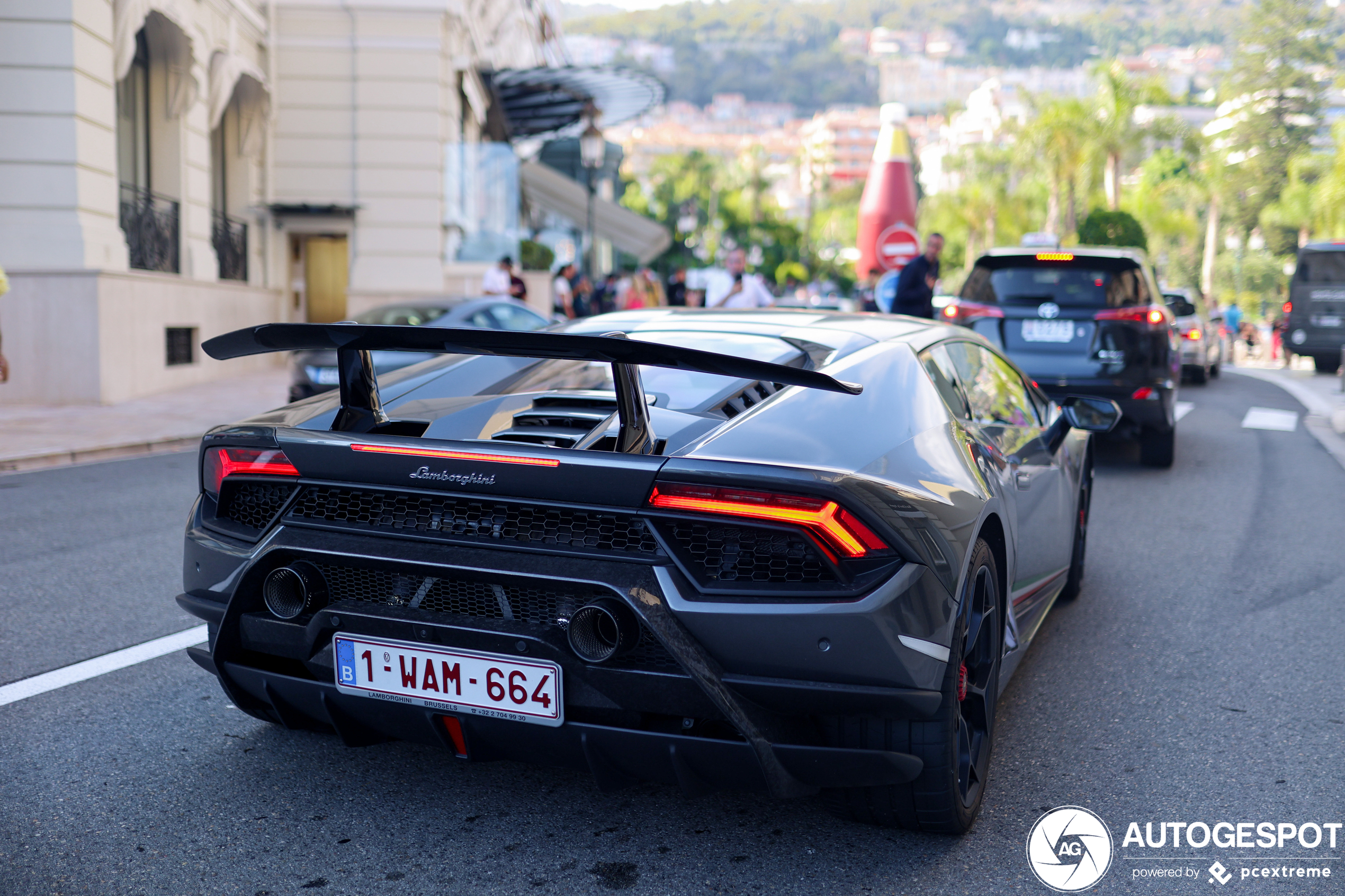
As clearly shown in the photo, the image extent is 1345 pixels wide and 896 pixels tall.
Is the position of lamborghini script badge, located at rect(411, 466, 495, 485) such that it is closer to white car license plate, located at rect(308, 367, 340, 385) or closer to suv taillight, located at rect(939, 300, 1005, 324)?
suv taillight, located at rect(939, 300, 1005, 324)

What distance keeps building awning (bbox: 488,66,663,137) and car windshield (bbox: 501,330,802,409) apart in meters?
20.6

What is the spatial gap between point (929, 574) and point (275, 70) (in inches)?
867

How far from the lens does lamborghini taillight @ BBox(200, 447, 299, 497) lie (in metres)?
2.95

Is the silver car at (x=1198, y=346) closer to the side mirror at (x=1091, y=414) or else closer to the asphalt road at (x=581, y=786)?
the side mirror at (x=1091, y=414)

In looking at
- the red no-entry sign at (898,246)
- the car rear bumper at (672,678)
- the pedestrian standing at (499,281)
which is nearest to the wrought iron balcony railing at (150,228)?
the pedestrian standing at (499,281)

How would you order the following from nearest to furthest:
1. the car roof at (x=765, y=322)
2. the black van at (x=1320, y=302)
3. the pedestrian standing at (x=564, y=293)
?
the car roof at (x=765, y=322) < the pedestrian standing at (x=564, y=293) < the black van at (x=1320, y=302)

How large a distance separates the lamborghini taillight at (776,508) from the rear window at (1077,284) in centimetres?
748

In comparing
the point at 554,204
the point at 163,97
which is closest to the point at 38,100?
the point at 163,97

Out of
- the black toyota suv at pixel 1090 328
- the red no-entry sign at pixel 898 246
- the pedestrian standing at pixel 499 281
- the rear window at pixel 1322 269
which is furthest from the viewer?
the rear window at pixel 1322 269

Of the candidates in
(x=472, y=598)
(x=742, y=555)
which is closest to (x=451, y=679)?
(x=472, y=598)

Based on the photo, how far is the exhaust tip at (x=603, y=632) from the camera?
8.52ft

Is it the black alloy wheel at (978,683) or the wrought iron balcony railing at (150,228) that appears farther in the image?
the wrought iron balcony railing at (150,228)

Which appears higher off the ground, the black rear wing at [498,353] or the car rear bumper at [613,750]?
the black rear wing at [498,353]

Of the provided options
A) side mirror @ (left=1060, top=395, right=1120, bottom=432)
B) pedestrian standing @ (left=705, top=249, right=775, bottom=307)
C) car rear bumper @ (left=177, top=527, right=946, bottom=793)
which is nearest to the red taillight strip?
car rear bumper @ (left=177, top=527, right=946, bottom=793)
